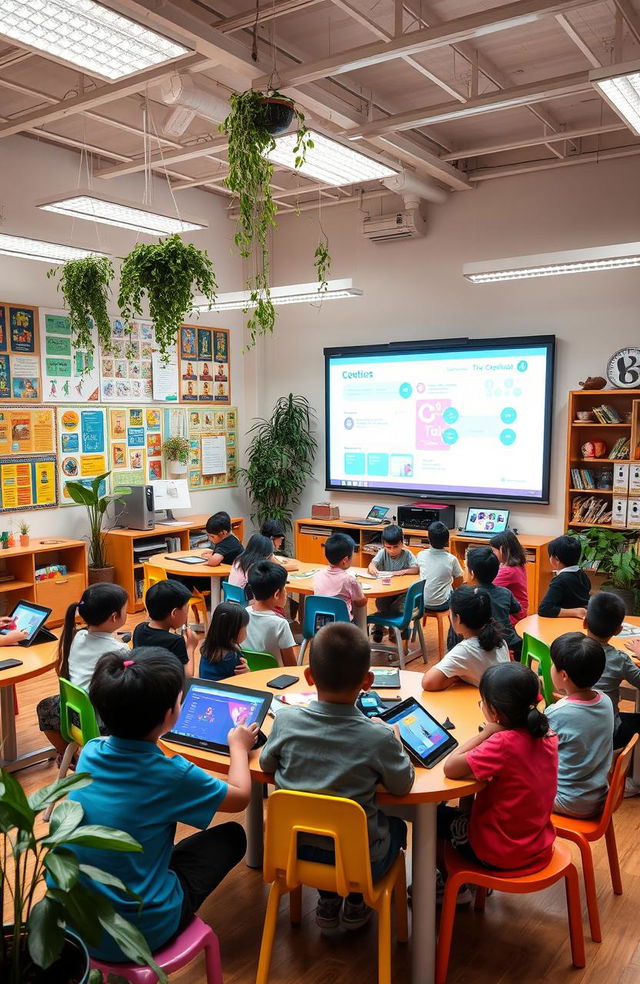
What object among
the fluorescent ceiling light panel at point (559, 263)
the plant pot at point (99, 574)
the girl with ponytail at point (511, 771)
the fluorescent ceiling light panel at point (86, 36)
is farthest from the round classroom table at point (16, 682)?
the fluorescent ceiling light panel at point (559, 263)

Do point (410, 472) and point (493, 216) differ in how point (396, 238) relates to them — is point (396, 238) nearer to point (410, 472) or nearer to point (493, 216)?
point (493, 216)

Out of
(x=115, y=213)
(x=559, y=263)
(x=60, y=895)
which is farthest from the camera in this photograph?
(x=559, y=263)

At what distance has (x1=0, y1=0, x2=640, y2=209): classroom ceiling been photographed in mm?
4215

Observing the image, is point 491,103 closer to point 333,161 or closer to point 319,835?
point 333,161

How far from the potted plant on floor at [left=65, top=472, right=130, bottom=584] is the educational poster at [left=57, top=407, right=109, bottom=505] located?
123 mm

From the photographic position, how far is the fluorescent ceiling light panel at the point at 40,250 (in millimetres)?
5396

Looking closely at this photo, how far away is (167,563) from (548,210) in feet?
15.4

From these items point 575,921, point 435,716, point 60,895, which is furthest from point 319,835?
point 575,921

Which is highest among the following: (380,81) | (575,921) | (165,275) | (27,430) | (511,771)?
(380,81)

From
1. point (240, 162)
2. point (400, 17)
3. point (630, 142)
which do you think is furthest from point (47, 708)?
point (630, 142)

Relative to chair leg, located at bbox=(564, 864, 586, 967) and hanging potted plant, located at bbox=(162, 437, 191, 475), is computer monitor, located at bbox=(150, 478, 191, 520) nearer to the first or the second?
hanging potted plant, located at bbox=(162, 437, 191, 475)

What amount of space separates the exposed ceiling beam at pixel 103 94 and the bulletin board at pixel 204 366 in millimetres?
2938

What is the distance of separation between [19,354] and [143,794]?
5589 millimetres

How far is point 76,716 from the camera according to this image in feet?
11.0
